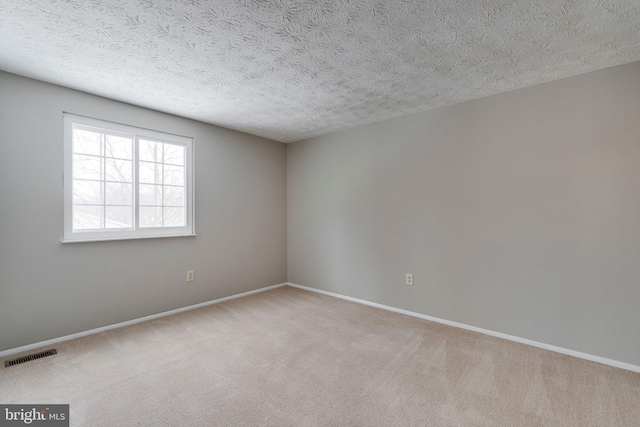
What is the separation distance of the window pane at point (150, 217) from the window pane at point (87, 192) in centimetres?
41

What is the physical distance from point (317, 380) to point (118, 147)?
294 cm

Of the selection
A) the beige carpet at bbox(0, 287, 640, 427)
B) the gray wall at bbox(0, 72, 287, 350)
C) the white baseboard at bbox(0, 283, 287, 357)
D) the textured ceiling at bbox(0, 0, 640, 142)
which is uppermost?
the textured ceiling at bbox(0, 0, 640, 142)

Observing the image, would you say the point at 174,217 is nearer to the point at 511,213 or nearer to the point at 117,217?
the point at 117,217

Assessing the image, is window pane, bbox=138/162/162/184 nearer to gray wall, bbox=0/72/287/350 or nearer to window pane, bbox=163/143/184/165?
window pane, bbox=163/143/184/165

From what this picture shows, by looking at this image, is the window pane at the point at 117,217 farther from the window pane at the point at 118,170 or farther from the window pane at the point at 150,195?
the window pane at the point at 118,170

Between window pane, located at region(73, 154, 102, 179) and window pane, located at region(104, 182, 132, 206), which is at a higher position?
window pane, located at region(73, 154, 102, 179)

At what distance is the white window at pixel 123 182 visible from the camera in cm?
263

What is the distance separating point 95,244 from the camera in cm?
271

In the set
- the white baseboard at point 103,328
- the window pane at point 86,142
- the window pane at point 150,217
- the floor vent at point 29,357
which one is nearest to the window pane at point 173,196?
the window pane at point 150,217

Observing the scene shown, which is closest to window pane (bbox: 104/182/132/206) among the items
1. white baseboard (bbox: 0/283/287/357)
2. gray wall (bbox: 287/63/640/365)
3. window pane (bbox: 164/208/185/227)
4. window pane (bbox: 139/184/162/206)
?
window pane (bbox: 139/184/162/206)

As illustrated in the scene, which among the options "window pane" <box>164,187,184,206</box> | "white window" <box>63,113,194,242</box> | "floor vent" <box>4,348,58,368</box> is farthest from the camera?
"window pane" <box>164,187,184,206</box>

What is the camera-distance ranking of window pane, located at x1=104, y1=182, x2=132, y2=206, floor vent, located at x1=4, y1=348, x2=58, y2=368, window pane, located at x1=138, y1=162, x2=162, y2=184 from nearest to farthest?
floor vent, located at x1=4, y1=348, x2=58, y2=368
window pane, located at x1=104, y1=182, x2=132, y2=206
window pane, located at x1=138, y1=162, x2=162, y2=184

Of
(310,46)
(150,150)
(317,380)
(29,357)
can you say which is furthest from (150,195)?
(317,380)

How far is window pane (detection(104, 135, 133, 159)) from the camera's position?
2834 millimetres
